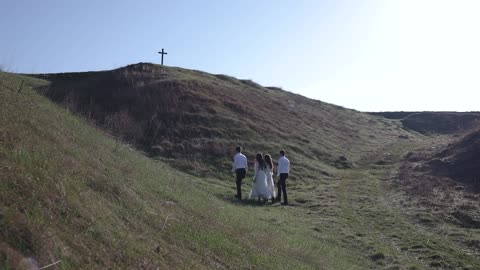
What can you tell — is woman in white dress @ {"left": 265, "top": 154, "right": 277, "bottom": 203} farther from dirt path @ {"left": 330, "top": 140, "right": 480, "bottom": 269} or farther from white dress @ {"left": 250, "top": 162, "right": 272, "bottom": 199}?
dirt path @ {"left": 330, "top": 140, "right": 480, "bottom": 269}

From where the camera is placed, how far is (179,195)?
13.3 meters

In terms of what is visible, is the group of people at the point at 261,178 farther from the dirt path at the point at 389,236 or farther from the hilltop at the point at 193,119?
the hilltop at the point at 193,119

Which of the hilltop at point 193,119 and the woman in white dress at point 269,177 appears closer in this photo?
the woman in white dress at point 269,177

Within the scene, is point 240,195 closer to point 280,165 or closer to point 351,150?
point 280,165

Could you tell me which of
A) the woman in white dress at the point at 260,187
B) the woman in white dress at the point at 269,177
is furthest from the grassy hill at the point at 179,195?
the woman in white dress at the point at 269,177

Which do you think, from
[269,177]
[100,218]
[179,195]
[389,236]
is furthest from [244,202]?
[100,218]

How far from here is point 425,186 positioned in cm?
2464

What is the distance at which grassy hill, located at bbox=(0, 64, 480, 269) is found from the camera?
668cm

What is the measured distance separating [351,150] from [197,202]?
28.7 meters

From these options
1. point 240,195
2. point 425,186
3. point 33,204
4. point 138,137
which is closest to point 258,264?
point 33,204

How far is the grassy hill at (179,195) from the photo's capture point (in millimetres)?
6680

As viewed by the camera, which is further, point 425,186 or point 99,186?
point 425,186

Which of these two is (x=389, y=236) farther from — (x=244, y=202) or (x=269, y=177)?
(x=269, y=177)

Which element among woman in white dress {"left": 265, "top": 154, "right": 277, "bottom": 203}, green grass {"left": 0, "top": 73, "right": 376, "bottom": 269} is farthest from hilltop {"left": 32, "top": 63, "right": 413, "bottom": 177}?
green grass {"left": 0, "top": 73, "right": 376, "bottom": 269}
